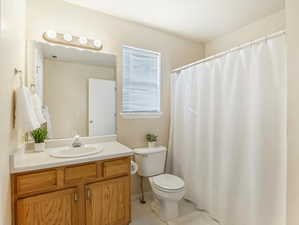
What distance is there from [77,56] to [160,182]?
5.87 feet

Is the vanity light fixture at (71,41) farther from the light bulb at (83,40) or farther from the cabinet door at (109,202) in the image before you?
the cabinet door at (109,202)

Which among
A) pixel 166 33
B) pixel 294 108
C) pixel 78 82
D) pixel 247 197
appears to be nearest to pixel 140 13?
pixel 166 33

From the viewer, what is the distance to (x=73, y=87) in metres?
1.95

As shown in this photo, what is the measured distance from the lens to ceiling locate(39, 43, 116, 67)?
6.01ft

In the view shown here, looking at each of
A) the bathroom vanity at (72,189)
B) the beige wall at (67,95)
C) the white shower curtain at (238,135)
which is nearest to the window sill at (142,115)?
the white shower curtain at (238,135)

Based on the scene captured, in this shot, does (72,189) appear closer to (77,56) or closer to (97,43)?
(77,56)

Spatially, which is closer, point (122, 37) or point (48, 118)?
point (48, 118)

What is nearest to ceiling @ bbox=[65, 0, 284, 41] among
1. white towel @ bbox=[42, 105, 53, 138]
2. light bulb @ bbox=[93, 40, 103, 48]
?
light bulb @ bbox=[93, 40, 103, 48]

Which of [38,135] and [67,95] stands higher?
[67,95]

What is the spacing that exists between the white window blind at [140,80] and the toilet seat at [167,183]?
96 cm

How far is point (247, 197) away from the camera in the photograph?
1.61 meters

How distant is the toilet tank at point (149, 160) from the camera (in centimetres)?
217

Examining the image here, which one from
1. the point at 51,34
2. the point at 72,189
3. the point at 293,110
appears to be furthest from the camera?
the point at 51,34

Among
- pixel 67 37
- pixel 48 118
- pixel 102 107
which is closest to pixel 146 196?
pixel 102 107
